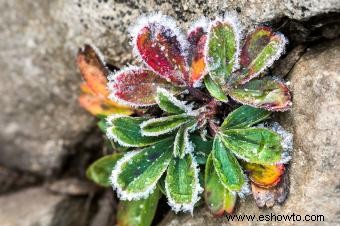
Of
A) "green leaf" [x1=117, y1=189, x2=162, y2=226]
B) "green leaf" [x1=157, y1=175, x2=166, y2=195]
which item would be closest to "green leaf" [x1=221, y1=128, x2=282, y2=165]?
"green leaf" [x1=157, y1=175, x2=166, y2=195]

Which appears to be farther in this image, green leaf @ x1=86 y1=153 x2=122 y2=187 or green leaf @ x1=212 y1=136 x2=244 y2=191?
green leaf @ x1=86 y1=153 x2=122 y2=187

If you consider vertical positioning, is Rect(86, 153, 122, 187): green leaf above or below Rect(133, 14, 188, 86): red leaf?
below

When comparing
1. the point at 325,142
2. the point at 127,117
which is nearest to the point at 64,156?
the point at 127,117

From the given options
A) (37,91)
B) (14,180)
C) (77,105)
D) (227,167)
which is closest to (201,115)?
(227,167)

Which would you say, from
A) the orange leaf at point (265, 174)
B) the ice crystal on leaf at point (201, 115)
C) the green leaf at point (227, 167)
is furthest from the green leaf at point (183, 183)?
the orange leaf at point (265, 174)

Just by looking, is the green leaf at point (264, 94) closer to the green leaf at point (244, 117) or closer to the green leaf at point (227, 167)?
the green leaf at point (244, 117)

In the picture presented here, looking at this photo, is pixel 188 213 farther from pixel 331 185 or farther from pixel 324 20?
pixel 324 20

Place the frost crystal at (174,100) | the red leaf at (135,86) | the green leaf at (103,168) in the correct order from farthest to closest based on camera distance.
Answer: the green leaf at (103,168)
the red leaf at (135,86)
the frost crystal at (174,100)

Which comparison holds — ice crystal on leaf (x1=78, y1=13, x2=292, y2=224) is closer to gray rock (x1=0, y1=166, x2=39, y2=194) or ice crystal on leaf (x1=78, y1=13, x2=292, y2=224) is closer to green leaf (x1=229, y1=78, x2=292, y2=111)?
green leaf (x1=229, y1=78, x2=292, y2=111)
